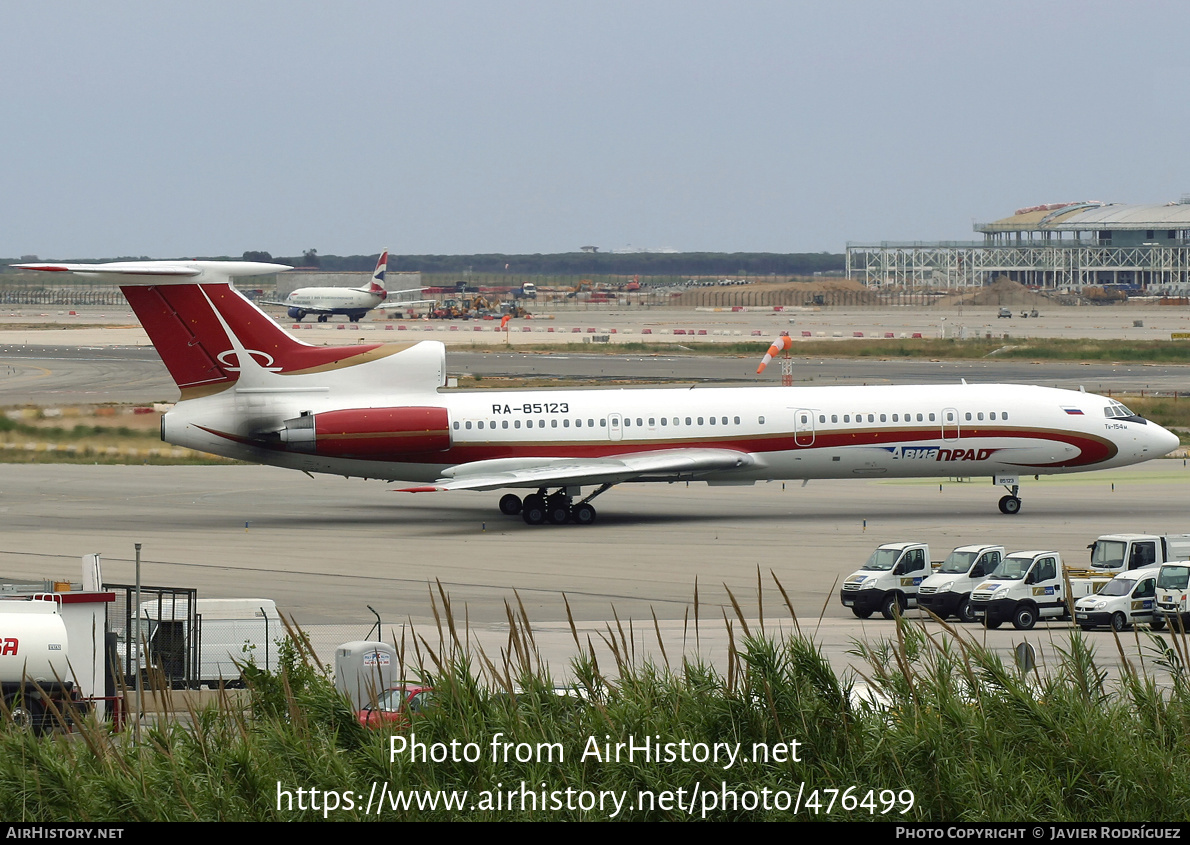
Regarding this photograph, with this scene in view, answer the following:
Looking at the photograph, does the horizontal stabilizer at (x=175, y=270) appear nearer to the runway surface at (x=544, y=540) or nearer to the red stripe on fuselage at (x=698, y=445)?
the red stripe on fuselage at (x=698, y=445)

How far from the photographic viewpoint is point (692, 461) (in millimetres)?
39938

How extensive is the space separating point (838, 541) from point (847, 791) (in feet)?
79.3

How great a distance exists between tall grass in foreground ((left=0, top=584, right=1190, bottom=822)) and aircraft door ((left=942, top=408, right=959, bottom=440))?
27.4 m

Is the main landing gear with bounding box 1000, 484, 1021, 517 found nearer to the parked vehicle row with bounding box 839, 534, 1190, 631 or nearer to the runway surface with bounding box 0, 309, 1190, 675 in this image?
the runway surface with bounding box 0, 309, 1190, 675

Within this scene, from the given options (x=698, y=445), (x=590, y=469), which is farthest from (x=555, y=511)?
(x=698, y=445)

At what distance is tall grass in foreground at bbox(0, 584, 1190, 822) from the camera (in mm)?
12438

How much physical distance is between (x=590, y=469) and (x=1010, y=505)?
11.7 metres

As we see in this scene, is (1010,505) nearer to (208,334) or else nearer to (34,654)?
(208,334)

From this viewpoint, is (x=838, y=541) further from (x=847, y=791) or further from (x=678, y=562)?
(x=847, y=791)

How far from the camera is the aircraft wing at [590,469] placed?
39.5 meters

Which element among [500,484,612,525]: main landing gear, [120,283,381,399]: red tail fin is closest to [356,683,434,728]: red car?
[120,283,381,399]: red tail fin

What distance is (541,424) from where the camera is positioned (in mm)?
40844

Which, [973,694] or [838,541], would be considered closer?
[973,694]
